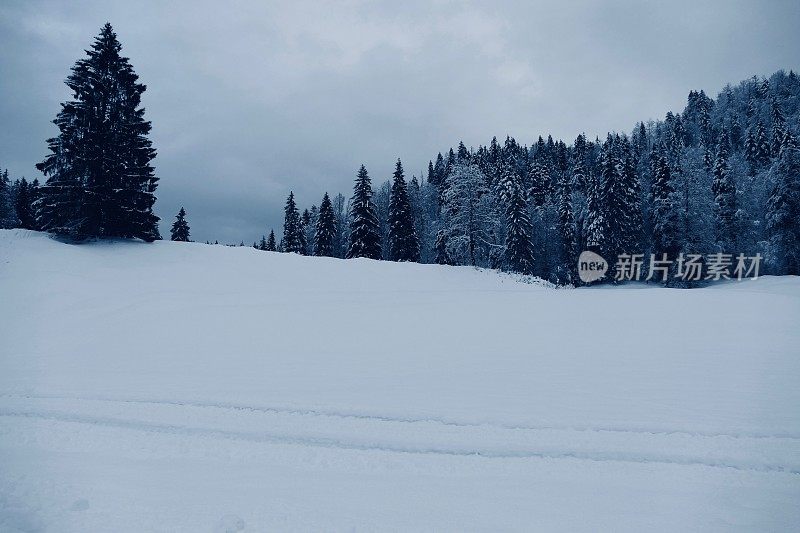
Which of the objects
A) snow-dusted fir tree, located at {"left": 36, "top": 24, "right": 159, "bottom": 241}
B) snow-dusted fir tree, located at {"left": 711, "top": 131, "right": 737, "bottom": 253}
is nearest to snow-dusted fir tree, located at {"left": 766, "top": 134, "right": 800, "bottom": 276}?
snow-dusted fir tree, located at {"left": 711, "top": 131, "right": 737, "bottom": 253}

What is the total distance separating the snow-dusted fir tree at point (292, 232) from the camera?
58.7 m

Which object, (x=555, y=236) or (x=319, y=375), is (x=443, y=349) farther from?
(x=555, y=236)

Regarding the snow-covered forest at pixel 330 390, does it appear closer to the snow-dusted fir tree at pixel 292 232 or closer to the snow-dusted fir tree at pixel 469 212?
the snow-dusted fir tree at pixel 469 212

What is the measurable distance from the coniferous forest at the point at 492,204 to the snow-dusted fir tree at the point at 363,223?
0.12 m

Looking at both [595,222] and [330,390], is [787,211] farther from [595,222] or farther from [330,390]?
[330,390]

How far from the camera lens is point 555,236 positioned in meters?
62.5

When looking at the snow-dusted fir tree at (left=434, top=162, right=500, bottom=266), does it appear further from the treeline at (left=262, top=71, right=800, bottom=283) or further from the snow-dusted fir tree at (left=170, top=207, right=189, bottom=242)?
the snow-dusted fir tree at (left=170, top=207, right=189, bottom=242)

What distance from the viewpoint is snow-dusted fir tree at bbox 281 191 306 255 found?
58.7 metres

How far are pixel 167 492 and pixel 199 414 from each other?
8.22 feet

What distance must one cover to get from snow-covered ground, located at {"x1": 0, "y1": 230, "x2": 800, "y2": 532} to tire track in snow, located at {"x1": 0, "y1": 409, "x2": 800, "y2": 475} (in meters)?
0.04

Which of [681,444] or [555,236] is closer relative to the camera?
[681,444]

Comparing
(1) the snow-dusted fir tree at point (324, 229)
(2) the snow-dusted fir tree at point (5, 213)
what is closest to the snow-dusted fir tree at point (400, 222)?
(1) the snow-dusted fir tree at point (324, 229)

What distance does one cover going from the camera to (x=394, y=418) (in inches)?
263

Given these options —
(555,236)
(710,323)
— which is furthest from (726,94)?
(710,323)
